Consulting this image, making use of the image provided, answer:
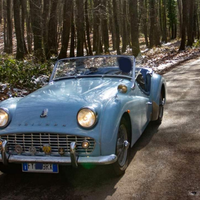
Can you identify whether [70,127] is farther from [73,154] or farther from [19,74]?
[19,74]

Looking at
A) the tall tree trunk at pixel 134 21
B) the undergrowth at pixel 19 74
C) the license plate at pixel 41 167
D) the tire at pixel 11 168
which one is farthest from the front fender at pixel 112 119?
the tall tree trunk at pixel 134 21

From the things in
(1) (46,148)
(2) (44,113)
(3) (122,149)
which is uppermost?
(2) (44,113)

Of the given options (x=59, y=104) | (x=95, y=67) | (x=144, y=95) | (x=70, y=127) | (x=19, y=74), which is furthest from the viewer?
(x=19, y=74)

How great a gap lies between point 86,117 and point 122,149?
31.5 inches

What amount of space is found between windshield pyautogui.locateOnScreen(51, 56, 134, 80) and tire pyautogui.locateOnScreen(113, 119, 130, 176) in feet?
4.50

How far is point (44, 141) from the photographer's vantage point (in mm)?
3717

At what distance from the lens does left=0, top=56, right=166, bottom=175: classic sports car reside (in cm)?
363

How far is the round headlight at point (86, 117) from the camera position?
12.0 ft

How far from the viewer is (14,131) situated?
3775 mm

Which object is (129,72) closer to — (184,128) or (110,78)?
(110,78)

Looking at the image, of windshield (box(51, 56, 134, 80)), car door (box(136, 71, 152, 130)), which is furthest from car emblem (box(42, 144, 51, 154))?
windshield (box(51, 56, 134, 80))

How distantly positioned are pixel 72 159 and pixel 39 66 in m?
9.69

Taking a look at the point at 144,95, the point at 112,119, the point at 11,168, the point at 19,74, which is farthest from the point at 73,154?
the point at 19,74

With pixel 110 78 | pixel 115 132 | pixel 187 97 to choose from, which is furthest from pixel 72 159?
pixel 187 97
